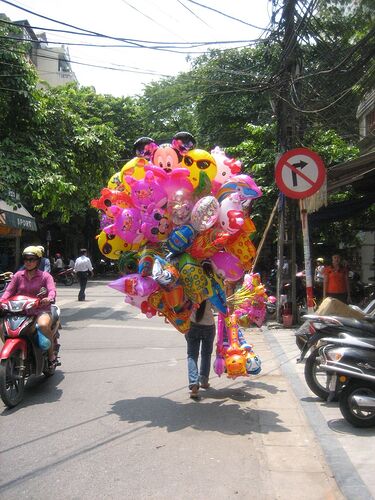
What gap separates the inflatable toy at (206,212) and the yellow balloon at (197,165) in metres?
0.29

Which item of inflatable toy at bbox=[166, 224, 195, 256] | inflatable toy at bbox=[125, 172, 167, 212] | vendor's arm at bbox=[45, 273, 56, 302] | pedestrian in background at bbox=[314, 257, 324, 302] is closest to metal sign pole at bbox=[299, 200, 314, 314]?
inflatable toy at bbox=[166, 224, 195, 256]

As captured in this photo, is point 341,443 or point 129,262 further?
point 129,262

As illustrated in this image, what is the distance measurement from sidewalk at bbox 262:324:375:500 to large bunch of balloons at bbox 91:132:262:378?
1.51 m

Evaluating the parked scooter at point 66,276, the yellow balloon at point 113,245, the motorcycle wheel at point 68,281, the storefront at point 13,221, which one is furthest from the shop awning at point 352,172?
the motorcycle wheel at point 68,281

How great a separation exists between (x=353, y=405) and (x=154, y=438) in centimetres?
194

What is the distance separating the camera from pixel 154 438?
4.83 metres

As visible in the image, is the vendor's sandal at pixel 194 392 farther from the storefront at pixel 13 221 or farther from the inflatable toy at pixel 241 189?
the storefront at pixel 13 221

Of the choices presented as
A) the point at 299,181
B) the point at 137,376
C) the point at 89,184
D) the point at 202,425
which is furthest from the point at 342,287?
the point at 89,184

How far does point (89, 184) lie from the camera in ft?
48.1

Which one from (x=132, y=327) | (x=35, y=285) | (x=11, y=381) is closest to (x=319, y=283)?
(x=132, y=327)

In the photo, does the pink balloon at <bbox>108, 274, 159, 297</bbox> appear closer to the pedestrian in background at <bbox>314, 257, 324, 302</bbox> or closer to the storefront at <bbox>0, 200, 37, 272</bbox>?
the storefront at <bbox>0, 200, 37, 272</bbox>

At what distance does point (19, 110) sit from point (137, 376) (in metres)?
7.96

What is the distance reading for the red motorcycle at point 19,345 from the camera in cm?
564

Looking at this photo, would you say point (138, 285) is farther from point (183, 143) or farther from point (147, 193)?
point (183, 143)
